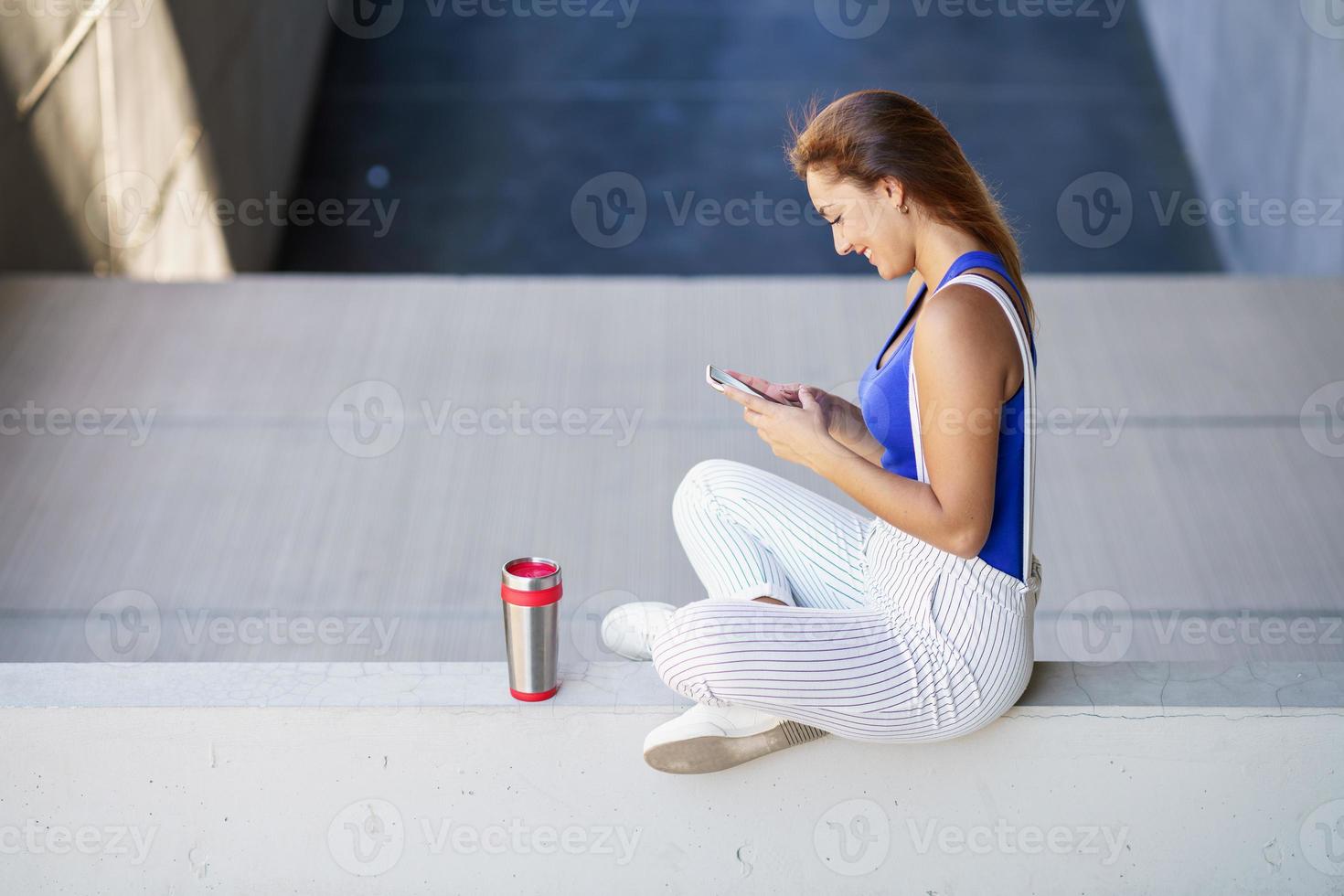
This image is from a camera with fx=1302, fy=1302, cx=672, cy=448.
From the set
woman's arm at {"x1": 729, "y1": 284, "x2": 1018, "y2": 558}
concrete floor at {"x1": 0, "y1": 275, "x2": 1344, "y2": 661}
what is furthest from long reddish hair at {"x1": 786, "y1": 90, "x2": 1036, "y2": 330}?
concrete floor at {"x1": 0, "y1": 275, "x2": 1344, "y2": 661}

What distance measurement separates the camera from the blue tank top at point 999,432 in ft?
4.91

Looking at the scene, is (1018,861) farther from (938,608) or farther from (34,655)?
(34,655)

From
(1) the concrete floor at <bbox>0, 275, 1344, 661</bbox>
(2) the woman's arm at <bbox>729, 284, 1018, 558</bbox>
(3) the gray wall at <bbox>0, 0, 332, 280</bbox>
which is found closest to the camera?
(2) the woman's arm at <bbox>729, 284, 1018, 558</bbox>

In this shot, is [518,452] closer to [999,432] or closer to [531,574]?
[531,574]

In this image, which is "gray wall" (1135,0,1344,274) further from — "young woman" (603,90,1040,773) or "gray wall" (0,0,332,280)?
"gray wall" (0,0,332,280)

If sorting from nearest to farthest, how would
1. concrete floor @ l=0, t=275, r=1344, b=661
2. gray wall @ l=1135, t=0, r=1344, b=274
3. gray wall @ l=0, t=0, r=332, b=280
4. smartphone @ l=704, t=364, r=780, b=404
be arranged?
smartphone @ l=704, t=364, r=780, b=404 < concrete floor @ l=0, t=275, r=1344, b=661 < gray wall @ l=0, t=0, r=332, b=280 < gray wall @ l=1135, t=0, r=1344, b=274

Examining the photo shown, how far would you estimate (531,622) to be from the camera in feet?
5.33

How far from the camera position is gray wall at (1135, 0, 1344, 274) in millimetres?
4438

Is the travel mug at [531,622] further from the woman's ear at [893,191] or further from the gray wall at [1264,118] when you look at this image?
the gray wall at [1264,118]

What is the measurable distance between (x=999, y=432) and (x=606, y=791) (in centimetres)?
70

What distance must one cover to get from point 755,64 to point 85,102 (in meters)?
3.73

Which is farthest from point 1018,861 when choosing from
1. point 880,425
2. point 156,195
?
point 156,195

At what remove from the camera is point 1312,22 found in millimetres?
4527

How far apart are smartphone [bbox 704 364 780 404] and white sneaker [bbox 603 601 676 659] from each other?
333mm
